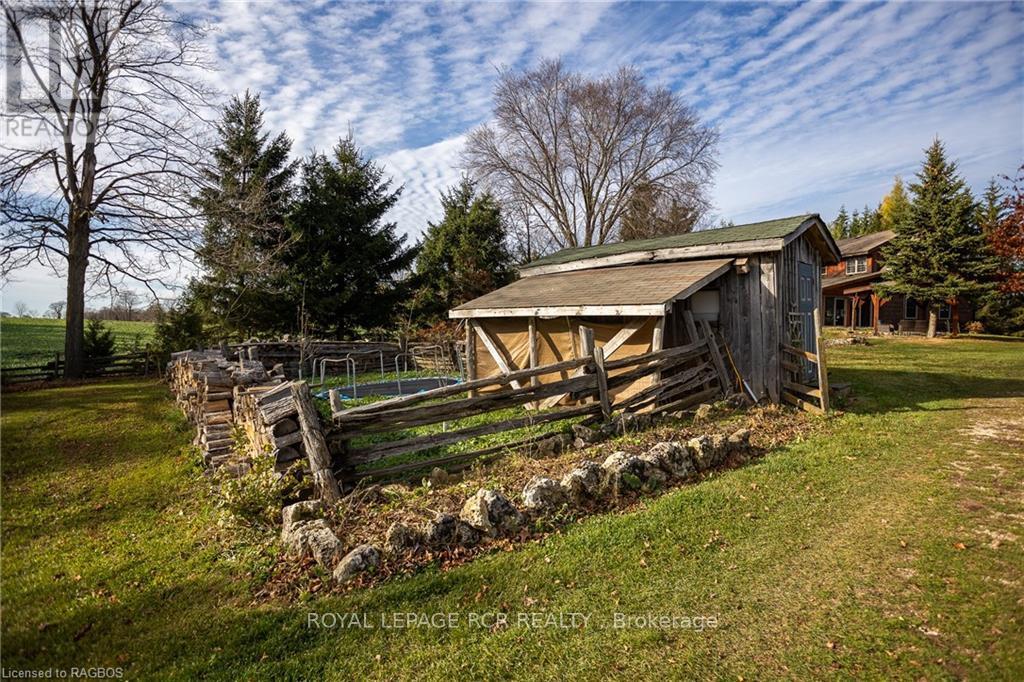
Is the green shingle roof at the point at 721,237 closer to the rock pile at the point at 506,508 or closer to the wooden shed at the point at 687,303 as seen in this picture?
the wooden shed at the point at 687,303

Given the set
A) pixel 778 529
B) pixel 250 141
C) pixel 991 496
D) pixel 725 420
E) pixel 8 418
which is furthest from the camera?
pixel 250 141

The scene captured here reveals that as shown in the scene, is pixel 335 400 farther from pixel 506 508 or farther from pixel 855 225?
pixel 855 225

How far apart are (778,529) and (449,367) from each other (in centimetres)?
1658

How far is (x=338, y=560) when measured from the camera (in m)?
4.30

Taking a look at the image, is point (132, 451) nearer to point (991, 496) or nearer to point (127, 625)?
point (127, 625)

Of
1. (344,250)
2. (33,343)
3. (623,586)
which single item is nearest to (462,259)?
(344,250)

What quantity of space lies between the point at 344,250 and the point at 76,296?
10.7m

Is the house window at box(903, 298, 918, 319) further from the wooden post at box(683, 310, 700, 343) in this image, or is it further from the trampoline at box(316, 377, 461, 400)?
the trampoline at box(316, 377, 461, 400)

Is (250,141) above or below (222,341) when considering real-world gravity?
above

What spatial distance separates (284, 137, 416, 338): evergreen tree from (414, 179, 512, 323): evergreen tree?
1315 mm

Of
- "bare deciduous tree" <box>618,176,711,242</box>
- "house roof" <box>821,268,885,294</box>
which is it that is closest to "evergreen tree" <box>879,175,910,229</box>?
"house roof" <box>821,268,885,294</box>

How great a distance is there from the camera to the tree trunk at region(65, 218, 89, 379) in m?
15.9

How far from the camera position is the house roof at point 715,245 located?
10357 millimetres

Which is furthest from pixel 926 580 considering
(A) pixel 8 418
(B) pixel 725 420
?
(A) pixel 8 418
